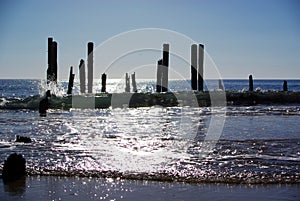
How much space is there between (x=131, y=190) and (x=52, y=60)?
22.0m

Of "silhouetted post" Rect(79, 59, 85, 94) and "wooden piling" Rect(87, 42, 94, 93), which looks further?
"silhouetted post" Rect(79, 59, 85, 94)

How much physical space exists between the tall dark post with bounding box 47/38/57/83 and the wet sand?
2110 cm

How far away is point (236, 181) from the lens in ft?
18.8

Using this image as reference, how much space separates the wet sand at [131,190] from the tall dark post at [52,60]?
69.2 ft

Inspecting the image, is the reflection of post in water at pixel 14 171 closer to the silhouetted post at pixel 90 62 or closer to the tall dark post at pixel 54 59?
the tall dark post at pixel 54 59

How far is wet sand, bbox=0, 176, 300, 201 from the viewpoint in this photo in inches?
195

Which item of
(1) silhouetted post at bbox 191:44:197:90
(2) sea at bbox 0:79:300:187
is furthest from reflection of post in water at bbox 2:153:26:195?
(1) silhouetted post at bbox 191:44:197:90

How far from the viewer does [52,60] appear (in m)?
26.3

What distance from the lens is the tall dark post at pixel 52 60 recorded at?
26219mm

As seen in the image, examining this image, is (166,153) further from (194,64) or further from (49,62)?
(194,64)

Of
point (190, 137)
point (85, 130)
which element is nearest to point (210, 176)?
point (190, 137)

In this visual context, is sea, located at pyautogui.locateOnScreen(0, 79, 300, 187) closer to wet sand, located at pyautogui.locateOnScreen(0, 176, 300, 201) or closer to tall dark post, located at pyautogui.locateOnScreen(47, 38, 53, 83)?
wet sand, located at pyautogui.locateOnScreen(0, 176, 300, 201)

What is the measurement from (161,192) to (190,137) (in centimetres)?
528

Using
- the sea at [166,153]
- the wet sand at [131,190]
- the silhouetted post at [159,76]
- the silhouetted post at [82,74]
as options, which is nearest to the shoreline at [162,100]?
the silhouetted post at [159,76]
